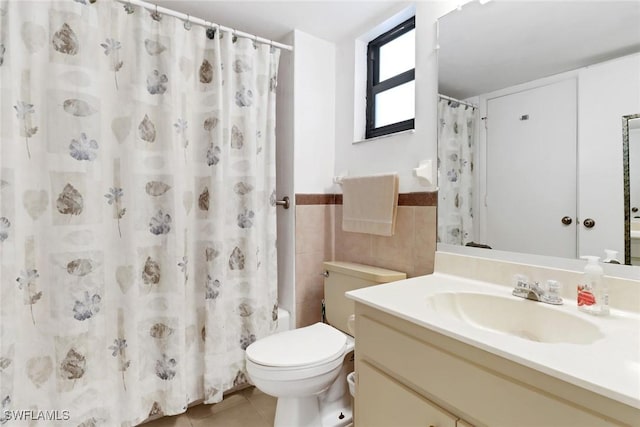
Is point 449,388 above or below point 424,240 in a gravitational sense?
below

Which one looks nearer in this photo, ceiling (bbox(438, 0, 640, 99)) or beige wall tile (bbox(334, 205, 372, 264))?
ceiling (bbox(438, 0, 640, 99))

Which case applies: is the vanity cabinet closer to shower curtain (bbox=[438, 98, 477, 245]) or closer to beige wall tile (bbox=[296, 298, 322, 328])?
shower curtain (bbox=[438, 98, 477, 245])

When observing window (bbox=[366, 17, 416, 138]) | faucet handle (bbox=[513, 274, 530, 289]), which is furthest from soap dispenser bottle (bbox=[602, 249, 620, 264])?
window (bbox=[366, 17, 416, 138])

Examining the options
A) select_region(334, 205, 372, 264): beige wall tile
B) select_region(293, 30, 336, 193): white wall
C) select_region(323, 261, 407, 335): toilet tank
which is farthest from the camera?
select_region(293, 30, 336, 193): white wall

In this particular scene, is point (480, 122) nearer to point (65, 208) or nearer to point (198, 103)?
point (198, 103)

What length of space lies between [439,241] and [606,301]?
0.60 metres

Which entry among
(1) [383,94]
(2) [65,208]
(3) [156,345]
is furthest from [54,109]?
(1) [383,94]

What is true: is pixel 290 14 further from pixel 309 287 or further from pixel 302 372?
pixel 302 372

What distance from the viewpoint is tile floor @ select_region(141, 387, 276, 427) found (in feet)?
5.18

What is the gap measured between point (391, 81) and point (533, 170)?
963 millimetres

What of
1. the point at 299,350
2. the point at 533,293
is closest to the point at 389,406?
the point at 299,350

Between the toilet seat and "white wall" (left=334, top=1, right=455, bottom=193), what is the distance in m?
0.81

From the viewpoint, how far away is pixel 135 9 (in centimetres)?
144

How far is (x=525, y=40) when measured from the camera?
1.16 metres
